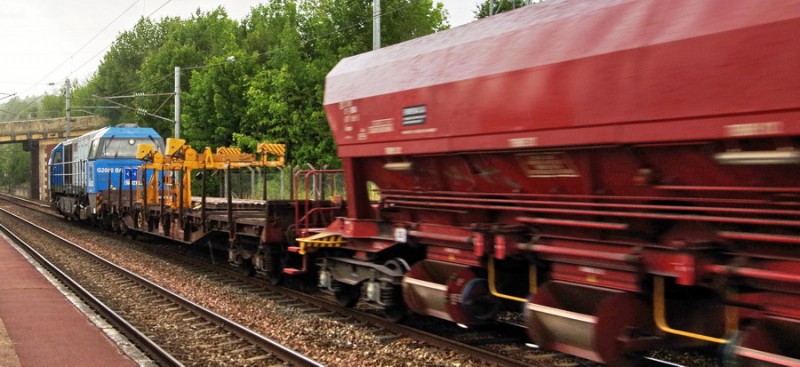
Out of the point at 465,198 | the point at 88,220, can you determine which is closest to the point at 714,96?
the point at 465,198

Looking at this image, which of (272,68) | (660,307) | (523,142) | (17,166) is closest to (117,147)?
(272,68)

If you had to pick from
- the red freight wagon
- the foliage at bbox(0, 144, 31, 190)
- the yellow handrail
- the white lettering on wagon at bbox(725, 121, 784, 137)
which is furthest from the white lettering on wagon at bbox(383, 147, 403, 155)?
the foliage at bbox(0, 144, 31, 190)

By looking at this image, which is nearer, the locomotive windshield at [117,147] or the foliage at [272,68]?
the locomotive windshield at [117,147]

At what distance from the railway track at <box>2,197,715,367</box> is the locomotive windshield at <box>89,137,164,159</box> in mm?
14180

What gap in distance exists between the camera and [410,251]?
9.46 metres

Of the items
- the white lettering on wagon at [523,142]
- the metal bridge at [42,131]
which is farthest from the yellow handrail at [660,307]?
the metal bridge at [42,131]

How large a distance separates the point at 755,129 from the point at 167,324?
842 centimetres

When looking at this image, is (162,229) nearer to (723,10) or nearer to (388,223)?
(388,223)

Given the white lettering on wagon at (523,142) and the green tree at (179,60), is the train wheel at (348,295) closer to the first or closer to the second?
the white lettering on wagon at (523,142)

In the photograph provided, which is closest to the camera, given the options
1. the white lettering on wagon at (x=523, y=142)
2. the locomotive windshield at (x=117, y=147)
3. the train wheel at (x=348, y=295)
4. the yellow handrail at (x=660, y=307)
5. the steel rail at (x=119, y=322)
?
the yellow handrail at (x=660, y=307)

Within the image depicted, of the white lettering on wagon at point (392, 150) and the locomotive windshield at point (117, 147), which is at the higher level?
the locomotive windshield at point (117, 147)

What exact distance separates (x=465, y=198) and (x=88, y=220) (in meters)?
26.9

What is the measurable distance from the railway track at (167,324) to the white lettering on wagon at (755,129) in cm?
463

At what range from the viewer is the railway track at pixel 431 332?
→ 7622 millimetres
